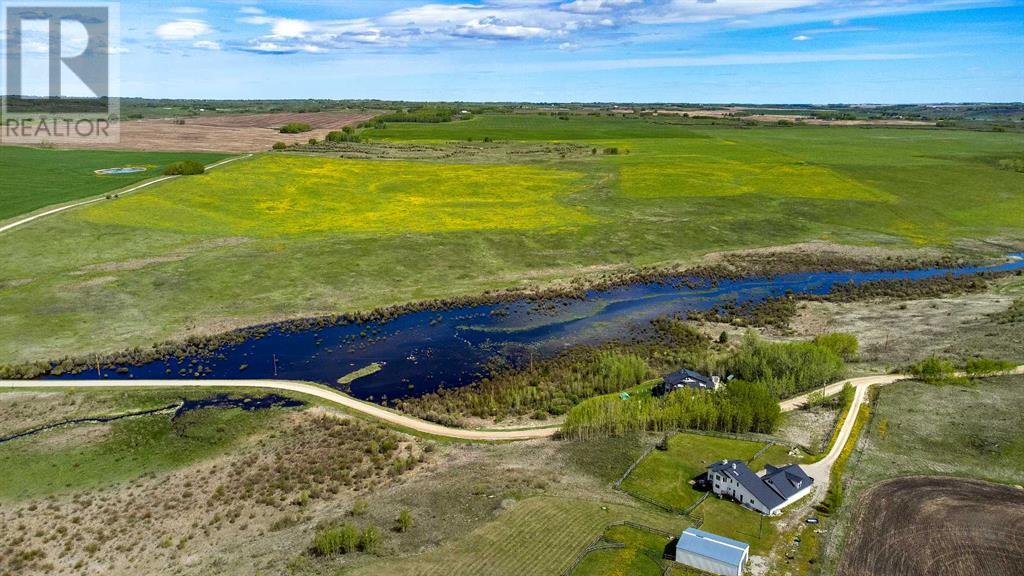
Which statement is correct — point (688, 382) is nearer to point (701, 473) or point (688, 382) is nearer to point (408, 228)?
point (701, 473)

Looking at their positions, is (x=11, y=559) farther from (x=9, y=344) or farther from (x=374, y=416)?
(x=9, y=344)

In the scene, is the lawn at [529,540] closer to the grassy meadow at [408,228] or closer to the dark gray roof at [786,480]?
the dark gray roof at [786,480]

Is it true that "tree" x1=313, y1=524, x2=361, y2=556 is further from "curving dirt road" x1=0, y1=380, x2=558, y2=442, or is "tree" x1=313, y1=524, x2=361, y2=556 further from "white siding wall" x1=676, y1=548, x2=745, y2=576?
Result: "white siding wall" x1=676, y1=548, x2=745, y2=576

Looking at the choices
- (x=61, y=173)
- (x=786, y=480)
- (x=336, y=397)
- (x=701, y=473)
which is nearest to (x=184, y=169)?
(x=61, y=173)

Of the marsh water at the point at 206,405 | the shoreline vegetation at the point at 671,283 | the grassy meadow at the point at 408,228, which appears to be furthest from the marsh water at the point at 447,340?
the grassy meadow at the point at 408,228

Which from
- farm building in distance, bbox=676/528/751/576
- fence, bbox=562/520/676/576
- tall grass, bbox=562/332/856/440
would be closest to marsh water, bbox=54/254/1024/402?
tall grass, bbox=562/332/856/440

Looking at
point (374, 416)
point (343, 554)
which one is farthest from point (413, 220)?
point (343, 554)
